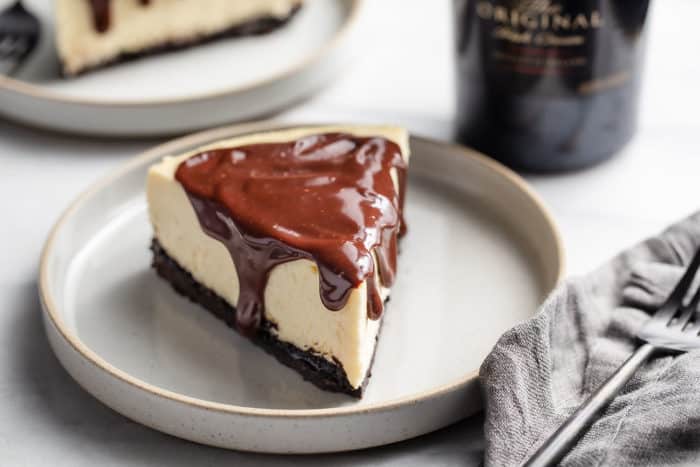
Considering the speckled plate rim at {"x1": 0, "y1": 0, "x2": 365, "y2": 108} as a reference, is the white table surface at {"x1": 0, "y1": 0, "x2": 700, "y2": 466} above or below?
below

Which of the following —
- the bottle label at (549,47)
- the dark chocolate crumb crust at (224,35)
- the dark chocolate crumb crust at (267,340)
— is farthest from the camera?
→ the dark chocolate crumb crust at (224,35)

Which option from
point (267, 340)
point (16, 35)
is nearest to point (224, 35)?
point (16, 35)

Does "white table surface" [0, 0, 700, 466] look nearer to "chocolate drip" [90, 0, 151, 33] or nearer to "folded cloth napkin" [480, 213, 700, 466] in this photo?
"folded cloth napkin" [480, 213, 700, 466]

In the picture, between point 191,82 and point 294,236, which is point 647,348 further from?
point 191,82

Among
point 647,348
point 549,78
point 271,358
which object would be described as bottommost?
point 271,358

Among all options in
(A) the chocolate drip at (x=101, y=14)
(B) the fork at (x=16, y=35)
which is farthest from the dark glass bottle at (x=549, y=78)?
(B) the fork at (x=16, y=35)

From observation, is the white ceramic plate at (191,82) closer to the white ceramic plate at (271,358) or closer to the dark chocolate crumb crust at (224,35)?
the dark chocolate crumb crust at (224,35)

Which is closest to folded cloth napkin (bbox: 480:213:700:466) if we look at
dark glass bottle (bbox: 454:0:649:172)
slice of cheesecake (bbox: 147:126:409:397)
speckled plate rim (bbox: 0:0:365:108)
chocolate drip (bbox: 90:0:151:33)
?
slice of cheesecake (bbox: 147:126:409:397)
